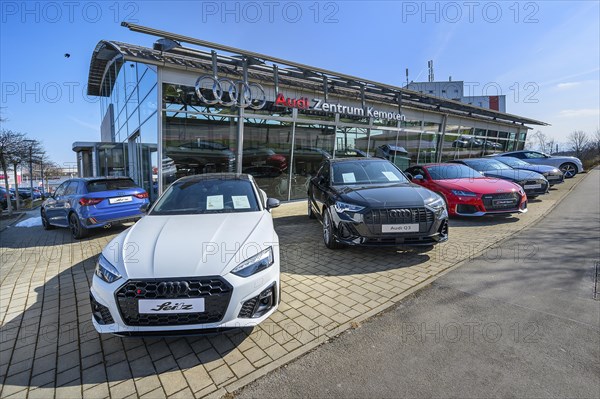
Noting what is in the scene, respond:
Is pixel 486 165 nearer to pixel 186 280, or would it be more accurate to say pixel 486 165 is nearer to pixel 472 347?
pixel 472 347

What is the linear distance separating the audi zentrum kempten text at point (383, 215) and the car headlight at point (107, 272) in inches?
121

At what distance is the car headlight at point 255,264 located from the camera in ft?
Answer: 8.00

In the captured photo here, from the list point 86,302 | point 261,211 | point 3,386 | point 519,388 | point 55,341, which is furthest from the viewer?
point 261,211

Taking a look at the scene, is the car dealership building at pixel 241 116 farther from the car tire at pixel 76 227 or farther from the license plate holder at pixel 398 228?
the license plate holder at pixel 398 228

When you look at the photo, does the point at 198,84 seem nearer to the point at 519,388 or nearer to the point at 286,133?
the point at 286,133

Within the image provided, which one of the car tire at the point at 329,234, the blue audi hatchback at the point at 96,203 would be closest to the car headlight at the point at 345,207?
the car tire at the point at 329,234

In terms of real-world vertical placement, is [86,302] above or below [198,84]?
below

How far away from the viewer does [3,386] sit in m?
2.16

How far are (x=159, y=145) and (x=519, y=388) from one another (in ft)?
28.0

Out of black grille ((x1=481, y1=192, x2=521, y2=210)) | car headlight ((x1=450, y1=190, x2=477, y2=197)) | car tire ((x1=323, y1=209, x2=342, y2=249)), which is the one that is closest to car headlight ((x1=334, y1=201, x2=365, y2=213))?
car tire ((x1=323, y1=209, x2=342, y2=249))

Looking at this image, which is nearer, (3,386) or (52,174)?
(3,386)

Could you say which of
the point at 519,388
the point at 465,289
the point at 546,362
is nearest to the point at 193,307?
the point at 519,388

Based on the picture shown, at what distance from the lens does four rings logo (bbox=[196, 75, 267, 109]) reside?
25.7 ft

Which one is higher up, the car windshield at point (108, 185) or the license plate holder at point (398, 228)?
the car windshield at point (108, 185)
